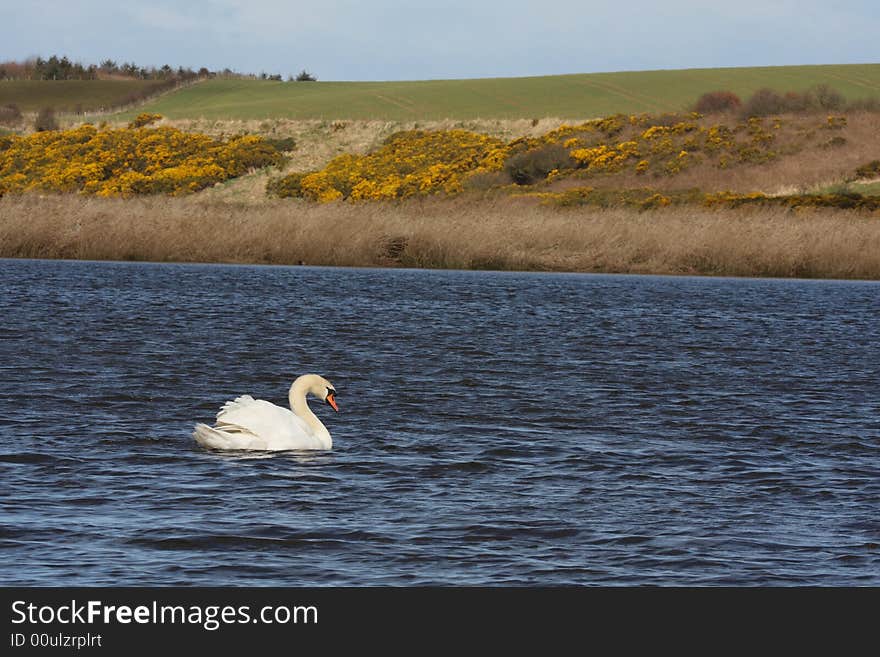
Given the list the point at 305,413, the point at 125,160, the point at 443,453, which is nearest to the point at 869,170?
the point at 125,160

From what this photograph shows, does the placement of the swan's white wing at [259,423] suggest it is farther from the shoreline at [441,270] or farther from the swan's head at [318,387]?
the shoreline at [441,270]

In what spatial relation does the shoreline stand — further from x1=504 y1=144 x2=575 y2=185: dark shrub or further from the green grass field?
the green grass field

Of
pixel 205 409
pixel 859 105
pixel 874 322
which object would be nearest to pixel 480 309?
pixel 874 322

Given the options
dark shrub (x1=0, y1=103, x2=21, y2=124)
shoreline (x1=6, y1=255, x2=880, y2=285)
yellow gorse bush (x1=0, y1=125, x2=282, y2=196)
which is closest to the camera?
shoreline (x1=6, y1=255, x2=880, y2=285)

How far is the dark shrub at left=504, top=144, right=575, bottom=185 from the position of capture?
3310 inches

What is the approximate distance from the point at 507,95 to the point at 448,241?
75314 mm

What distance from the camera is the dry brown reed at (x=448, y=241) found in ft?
160

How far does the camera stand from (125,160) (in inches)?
3789

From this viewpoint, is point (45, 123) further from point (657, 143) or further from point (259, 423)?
point (259, 423)

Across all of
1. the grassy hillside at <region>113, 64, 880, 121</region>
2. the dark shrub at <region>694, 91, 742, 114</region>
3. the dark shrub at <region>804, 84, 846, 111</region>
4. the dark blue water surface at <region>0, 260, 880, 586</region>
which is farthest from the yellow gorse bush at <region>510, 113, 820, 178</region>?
the dark blue water surface at <region>0, 260, 880, 586</region>

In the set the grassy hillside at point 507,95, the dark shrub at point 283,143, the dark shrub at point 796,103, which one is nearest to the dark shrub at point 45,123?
the grassy hillside at point 507,95

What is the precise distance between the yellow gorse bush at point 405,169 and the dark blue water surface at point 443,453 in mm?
50565

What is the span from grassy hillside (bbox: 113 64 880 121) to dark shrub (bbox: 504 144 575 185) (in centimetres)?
2096

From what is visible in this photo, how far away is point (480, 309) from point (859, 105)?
2612 inches
